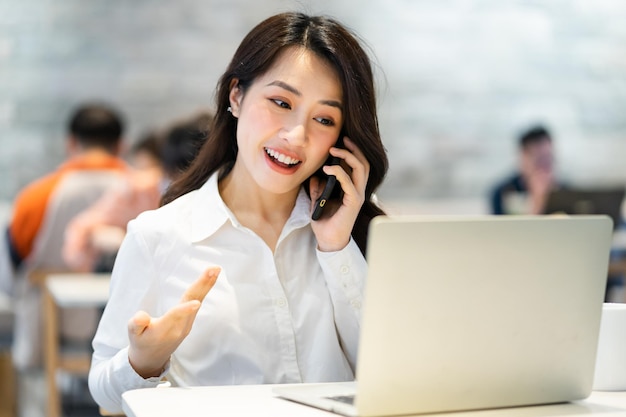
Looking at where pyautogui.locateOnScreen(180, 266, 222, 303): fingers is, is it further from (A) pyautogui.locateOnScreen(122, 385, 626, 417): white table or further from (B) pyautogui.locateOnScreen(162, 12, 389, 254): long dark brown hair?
(B) pyautogui.locateOnScreen(162, 12, 389, 254): long dark brown hair

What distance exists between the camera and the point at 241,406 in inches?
62.3

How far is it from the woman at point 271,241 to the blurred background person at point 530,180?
420 cm

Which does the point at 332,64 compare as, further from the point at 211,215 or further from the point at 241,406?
the point at 241,406

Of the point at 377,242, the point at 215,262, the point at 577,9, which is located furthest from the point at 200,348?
the point at 577,9

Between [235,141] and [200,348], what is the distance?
48 cm

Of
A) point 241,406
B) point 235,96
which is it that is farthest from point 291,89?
point 241,406

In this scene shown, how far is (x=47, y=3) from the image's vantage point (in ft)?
19.2

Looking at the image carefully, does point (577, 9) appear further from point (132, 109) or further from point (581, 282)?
point (581, 282)

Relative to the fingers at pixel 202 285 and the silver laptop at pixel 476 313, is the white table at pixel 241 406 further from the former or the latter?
the fingers at pixel 202 285

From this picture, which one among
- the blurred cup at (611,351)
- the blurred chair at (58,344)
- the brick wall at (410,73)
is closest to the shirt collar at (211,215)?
the blurred cup at (611,351)

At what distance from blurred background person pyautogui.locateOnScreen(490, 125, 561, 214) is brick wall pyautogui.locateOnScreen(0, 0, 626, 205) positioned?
Result: 0.76 ft

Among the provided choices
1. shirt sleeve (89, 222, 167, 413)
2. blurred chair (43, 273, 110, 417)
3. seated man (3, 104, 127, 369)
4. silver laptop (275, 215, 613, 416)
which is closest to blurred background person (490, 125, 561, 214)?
seated man (3, 104, 127, 369)

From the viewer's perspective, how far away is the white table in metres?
1.54

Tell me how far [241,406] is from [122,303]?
43 cm
